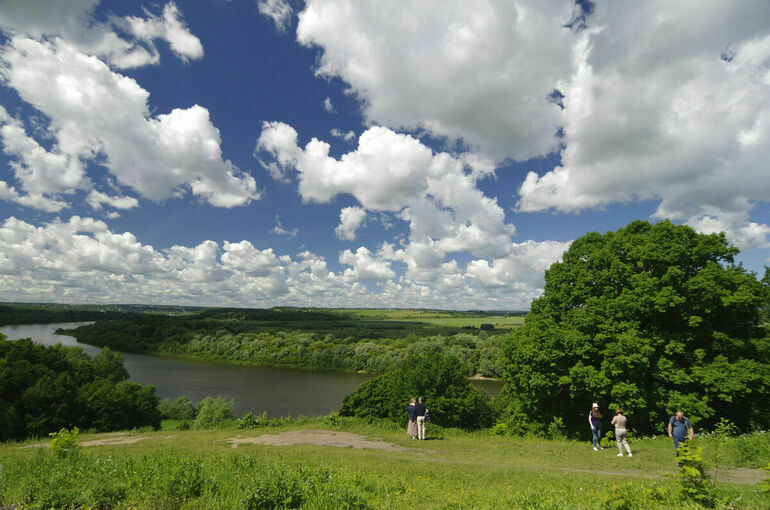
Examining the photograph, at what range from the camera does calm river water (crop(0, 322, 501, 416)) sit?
47150mm

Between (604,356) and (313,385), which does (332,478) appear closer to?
(604,356)

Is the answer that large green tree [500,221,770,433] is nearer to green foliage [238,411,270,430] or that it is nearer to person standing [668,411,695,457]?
person standing [668,411,695,457]

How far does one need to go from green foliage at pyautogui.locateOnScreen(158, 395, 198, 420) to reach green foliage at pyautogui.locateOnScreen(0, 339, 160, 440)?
3.19 m

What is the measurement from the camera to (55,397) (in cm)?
2697

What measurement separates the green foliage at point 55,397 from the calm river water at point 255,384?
1166 cm

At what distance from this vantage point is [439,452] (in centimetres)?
1229

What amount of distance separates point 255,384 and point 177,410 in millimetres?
23048

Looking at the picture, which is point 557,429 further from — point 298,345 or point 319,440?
point 298,345

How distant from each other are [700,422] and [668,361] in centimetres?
307

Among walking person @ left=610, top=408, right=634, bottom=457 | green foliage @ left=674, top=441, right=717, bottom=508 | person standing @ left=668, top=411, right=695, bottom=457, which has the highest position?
green foliage @ left=674, top=441, right=717, bottom=508

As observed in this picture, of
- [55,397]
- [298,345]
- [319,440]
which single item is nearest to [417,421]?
[319,440]

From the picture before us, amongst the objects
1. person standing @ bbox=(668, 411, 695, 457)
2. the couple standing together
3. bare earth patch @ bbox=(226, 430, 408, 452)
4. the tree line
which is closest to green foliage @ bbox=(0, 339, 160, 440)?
bare earth patch @ bbox=(226, 430, 408, 452)

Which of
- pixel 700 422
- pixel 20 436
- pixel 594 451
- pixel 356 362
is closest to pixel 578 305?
pixel 700 422

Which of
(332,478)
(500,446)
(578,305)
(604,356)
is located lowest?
(500,446)
